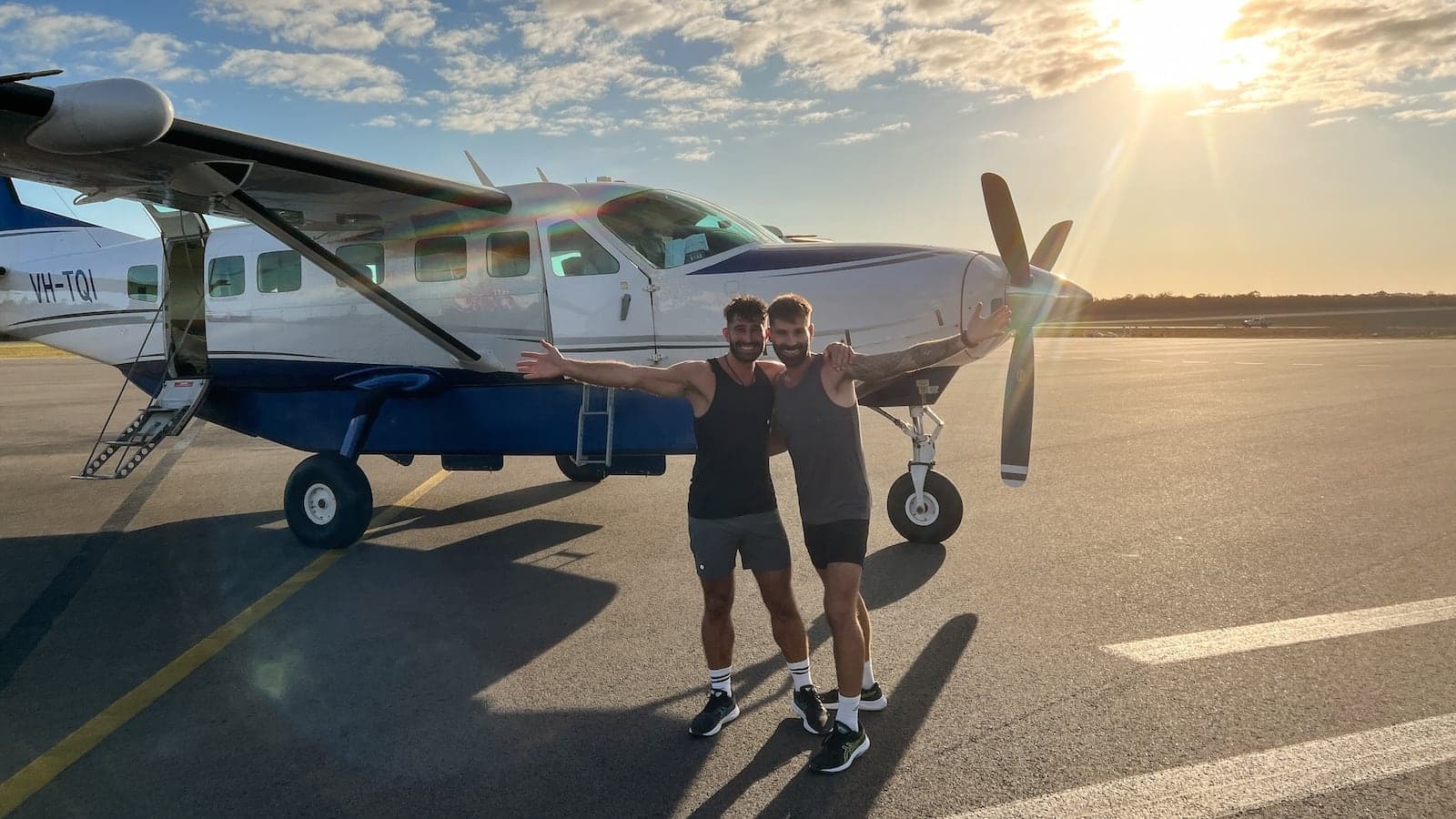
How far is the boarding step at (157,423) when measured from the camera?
26.8 feet

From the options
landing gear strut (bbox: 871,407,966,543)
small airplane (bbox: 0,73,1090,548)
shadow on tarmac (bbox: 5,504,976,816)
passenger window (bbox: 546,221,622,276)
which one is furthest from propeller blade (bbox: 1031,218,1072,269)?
passenger window (bbox: 546,221,622,276)

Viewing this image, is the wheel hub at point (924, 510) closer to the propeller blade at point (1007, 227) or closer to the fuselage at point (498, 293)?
the fuselage at point (498, 293)

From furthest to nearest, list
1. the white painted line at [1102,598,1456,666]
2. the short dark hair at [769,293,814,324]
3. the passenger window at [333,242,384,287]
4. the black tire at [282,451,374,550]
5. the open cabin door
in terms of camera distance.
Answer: the open cabin door → the passenger window at [333,242,384,287] → the black tire at [282,451,374,550] → the white painted line at [1102,598,1456,666] → the short dark hair at [769,293,814,324]

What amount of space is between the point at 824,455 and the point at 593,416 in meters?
3.95

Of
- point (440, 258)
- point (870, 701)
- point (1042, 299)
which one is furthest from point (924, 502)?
point (440, 258)

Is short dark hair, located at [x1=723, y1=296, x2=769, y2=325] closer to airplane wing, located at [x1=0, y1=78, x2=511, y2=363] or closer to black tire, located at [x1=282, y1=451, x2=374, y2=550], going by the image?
airplane wing, located at [x1=0, y1=78, x2=511, y2=363]

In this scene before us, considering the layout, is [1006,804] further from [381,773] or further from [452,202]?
[452,202]

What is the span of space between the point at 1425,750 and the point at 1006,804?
166 cm

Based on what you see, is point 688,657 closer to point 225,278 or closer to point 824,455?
point 824,455

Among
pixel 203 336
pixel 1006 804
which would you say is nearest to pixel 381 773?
pixel 1006 804

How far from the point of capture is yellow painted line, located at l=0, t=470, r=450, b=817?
3.56 m

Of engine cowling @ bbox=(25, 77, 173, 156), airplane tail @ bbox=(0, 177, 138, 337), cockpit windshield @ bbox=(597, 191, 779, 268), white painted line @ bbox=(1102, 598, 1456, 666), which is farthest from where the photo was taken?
airplane tail @ bbox=(0, 177, 138, 337)

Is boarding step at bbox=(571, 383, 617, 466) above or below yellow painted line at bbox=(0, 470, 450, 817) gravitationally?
above

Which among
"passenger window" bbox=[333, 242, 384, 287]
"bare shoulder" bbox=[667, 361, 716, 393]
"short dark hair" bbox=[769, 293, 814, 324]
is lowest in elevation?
"bare shoulder" bbox=[667, 361, 716, 393]
